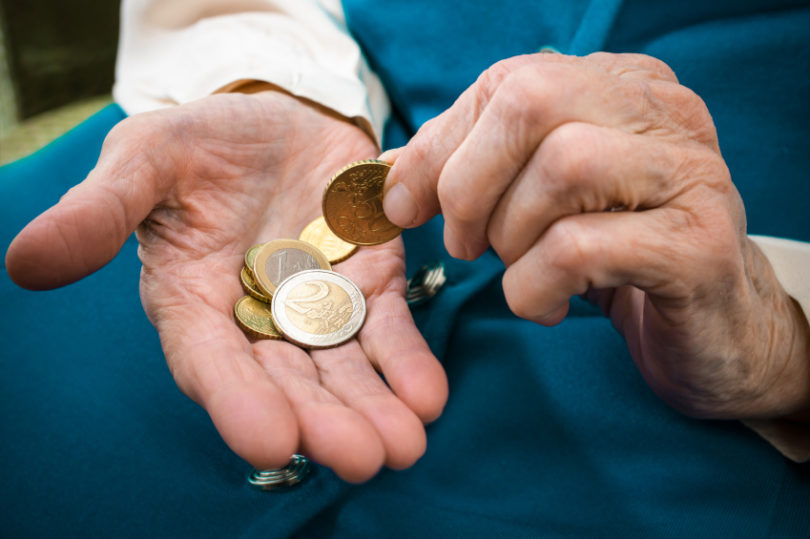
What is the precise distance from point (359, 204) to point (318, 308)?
0.75 feet

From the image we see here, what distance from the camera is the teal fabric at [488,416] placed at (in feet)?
3.24

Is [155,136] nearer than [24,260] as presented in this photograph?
No

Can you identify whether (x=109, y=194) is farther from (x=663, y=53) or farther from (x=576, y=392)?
(x=663, y=53)

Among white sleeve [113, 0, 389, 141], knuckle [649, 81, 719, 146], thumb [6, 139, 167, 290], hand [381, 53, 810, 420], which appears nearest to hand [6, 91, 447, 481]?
thumb [6, 139, 167, 290]

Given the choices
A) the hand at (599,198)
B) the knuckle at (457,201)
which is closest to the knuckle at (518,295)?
the hand at (599,198)

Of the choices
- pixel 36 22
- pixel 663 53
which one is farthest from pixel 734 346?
pixel 36 22

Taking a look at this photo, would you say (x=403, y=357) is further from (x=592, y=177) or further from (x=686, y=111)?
(x=686, y=111)

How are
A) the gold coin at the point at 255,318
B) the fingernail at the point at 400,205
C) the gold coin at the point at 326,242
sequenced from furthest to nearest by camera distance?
the gold coin at the point at 326,242
the gold coin at the point at 255,318
the fingernail at the point at 400,205

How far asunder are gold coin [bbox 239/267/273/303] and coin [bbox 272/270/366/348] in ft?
0.17

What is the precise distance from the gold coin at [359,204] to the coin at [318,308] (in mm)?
116

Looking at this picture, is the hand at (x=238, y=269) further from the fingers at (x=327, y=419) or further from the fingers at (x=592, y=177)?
the fingers at (x=592, y=177)

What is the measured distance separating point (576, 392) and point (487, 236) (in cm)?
45

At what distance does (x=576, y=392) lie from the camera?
118 cm

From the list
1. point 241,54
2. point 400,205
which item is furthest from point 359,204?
point 241,54
